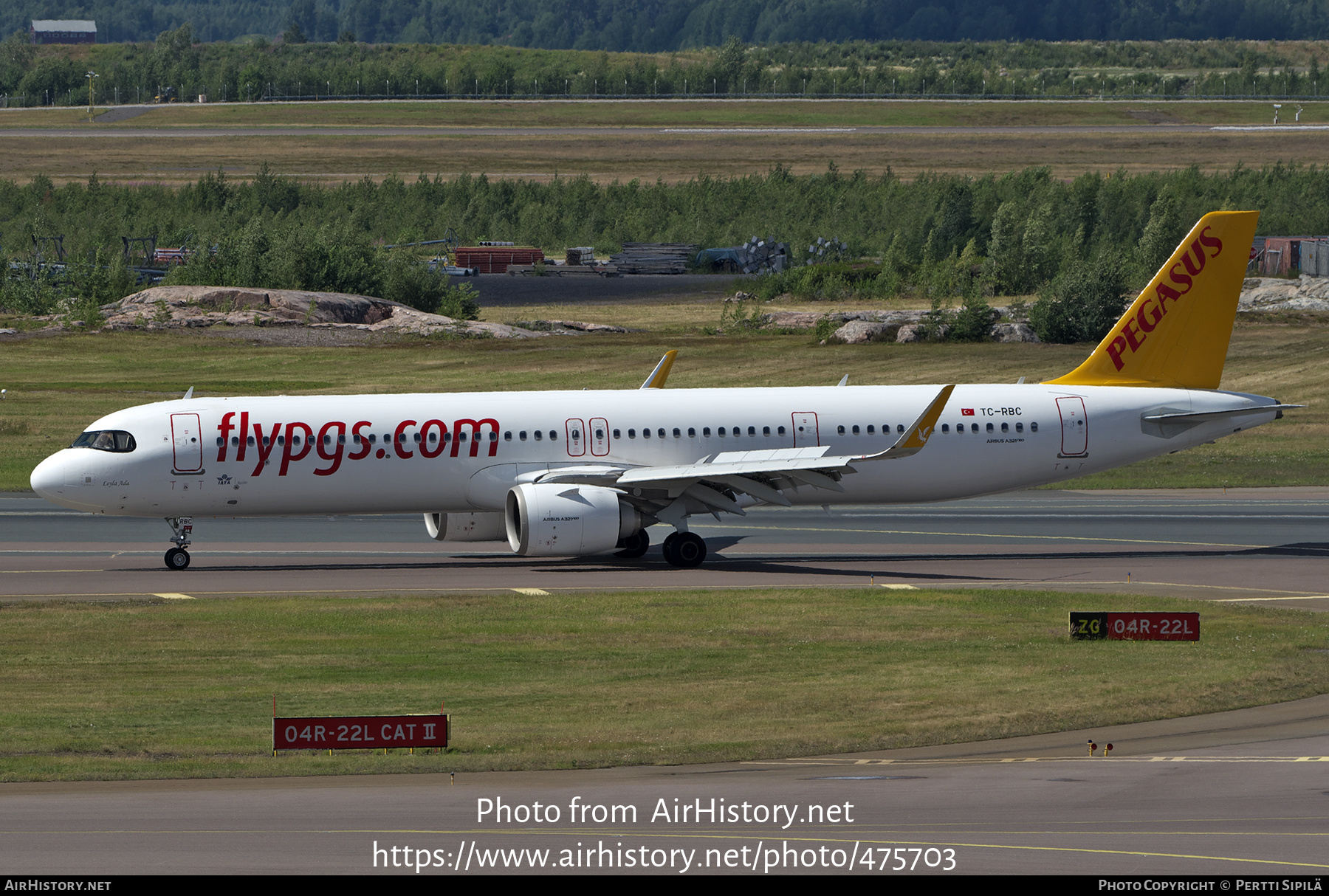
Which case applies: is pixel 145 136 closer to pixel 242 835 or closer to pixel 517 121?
pixel 517 121

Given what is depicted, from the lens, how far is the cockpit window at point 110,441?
3919cm

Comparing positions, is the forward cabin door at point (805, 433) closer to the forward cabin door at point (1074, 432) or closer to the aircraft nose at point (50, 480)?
the forward cabin door at point (1074, 432)

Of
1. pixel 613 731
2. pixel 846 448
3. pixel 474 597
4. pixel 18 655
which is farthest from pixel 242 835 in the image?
pixel 846 448

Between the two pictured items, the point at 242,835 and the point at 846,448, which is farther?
the point at 846,448

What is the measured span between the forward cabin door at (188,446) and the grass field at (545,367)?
2540cm

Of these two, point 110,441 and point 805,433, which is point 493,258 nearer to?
point 805,433

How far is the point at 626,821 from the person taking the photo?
752 inches

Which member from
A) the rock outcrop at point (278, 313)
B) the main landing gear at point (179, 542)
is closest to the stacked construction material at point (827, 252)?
the rock outcrop at point (278, 313)

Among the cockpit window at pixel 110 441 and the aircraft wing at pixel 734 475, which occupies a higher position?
the cockpit window at pixel 110 441

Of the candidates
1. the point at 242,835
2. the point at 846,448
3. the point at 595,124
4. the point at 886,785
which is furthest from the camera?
the point at 595,124

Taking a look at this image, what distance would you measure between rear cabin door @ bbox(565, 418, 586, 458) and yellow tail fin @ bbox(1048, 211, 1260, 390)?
13555mm

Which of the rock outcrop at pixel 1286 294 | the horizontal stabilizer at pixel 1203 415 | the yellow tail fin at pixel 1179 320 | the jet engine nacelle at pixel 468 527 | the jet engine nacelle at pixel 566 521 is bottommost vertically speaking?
the rock outcrop at pixel 1286 294

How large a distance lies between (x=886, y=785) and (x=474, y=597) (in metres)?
16.5

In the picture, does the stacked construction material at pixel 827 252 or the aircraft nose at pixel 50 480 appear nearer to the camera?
the aircraft nose at pixel 50 480
